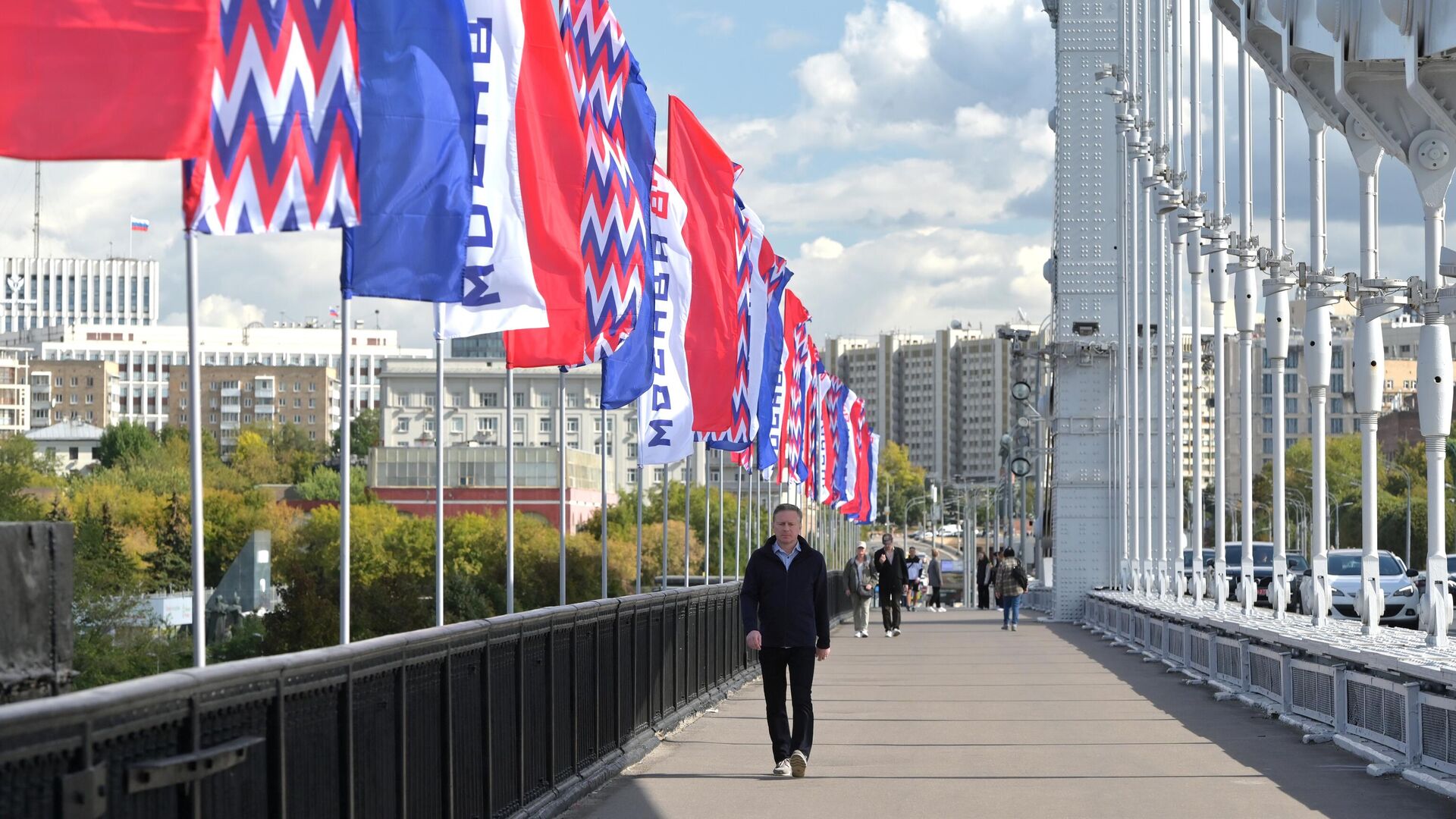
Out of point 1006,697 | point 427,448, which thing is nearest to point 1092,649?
point 1006,697

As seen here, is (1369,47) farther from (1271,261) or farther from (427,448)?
(427,448)

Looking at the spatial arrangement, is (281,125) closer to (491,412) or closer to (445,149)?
(445,149)

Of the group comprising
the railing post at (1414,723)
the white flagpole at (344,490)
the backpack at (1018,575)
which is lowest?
the backpack at (1018,575)

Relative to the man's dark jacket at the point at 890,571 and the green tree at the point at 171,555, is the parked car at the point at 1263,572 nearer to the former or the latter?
the man's dark jacket at the point at 890,571

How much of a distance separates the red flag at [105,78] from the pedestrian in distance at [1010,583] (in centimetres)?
3603

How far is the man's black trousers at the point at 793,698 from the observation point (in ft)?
48.8

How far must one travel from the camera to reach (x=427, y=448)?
15238 centimetres

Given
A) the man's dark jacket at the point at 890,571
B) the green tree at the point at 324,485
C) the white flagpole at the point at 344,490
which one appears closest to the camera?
the white flagpole at the point at 344,490

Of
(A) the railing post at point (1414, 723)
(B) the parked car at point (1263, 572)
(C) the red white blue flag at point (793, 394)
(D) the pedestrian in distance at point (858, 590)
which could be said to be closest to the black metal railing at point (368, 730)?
(A) the railing post at point (1414, 723)

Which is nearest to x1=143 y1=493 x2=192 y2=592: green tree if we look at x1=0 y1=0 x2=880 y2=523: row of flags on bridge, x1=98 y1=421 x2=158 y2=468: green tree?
x1=98 y1=421 x2=158 y2=468: green tree

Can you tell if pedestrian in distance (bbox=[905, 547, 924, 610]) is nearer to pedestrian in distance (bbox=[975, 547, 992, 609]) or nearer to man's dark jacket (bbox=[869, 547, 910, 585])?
pedestrian in distance (bbox=[975, 547, 992, 609])

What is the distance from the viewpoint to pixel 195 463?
28.5ft

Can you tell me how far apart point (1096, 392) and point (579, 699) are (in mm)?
39937

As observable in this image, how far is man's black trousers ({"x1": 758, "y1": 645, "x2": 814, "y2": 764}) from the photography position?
14.9 metres
